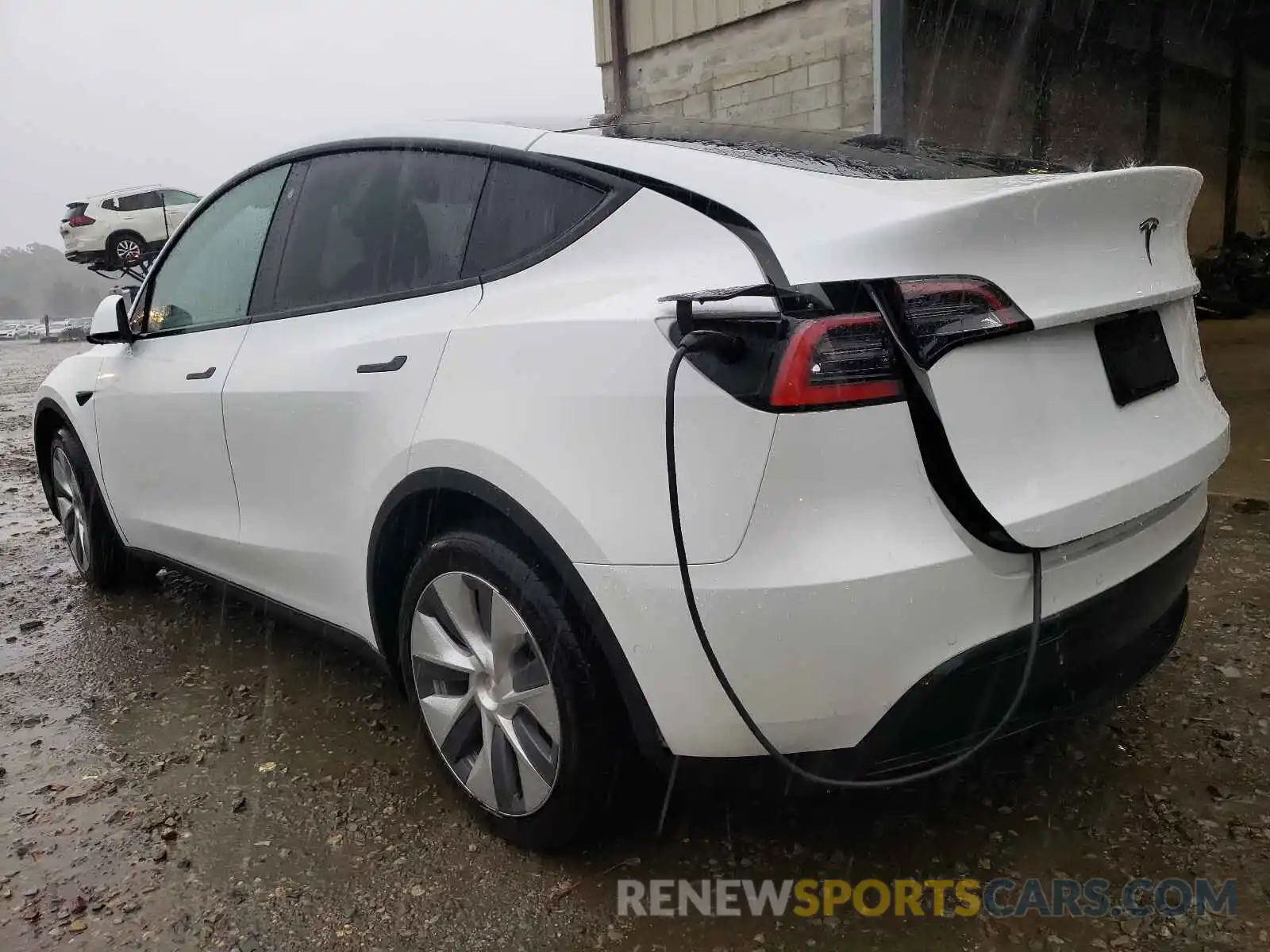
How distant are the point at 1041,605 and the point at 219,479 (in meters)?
2.32

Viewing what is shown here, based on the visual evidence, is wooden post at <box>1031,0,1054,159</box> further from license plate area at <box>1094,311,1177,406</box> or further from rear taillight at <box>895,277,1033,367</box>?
rear taillight at <box>895,277,1033,367</box>

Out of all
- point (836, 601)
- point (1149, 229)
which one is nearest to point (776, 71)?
point (1149, 229)

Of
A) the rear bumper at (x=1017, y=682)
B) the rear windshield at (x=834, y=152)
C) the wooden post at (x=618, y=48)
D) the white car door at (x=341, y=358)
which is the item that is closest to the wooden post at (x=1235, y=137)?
the wooden post at (x=618, y=48)

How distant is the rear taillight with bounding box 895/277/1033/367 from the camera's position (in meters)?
1.51

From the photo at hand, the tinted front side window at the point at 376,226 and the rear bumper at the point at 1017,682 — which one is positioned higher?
the tinted front side window at the point at 376,226

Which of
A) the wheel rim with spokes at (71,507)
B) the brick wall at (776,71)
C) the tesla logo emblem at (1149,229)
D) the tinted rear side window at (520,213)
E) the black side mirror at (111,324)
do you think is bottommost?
the wheel rim with spokes at (71,507)

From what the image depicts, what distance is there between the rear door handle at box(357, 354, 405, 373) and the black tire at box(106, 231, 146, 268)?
59.4 ft

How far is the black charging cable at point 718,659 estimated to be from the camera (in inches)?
61.4

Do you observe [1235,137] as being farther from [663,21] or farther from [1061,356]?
[1061,356]

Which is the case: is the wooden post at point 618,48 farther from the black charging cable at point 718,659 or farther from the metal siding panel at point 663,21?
the black charging cable at point 718,659

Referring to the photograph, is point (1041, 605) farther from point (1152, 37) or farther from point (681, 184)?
point (1152, 37)

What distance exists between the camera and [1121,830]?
2.02 meters

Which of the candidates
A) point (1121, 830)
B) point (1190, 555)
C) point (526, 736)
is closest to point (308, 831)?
point (526, 736)

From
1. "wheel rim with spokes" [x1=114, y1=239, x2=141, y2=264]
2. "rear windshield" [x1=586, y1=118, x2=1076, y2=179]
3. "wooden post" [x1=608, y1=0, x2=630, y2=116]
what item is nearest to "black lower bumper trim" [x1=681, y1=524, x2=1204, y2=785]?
"rear windshield" [x1=586, y1=118, x2=1076, y2=179]
